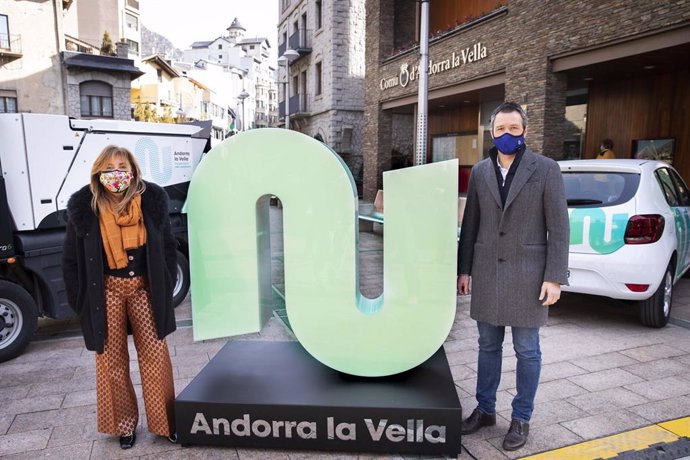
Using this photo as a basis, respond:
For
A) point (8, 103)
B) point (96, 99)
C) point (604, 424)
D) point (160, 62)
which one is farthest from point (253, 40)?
point (604, 424)

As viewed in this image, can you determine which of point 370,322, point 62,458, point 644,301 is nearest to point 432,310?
point 370,322

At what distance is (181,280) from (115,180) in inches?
150

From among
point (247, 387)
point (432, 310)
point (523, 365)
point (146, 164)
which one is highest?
point (146, 164)

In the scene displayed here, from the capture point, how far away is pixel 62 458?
2996 mm

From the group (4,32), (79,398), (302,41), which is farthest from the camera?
(302,41)

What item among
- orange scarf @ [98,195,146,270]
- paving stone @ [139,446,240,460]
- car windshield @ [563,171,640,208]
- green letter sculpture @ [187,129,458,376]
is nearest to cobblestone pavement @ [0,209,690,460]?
paving stone @ [139,446,240,460]

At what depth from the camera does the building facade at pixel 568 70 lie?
9.69m

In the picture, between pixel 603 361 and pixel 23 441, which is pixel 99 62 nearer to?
pixel 23 441

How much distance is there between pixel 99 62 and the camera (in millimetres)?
28734

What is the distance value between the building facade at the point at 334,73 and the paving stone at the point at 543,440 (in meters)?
21.0

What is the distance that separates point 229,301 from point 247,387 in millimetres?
562

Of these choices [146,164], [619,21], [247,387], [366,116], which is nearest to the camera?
[247,387]

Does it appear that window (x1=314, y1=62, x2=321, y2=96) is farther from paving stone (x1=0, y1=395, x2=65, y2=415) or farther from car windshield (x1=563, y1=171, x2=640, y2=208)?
paving stone (x1=0, y1=395, x2=65, y2=415)

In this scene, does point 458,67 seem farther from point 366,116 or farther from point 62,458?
point 62,458
